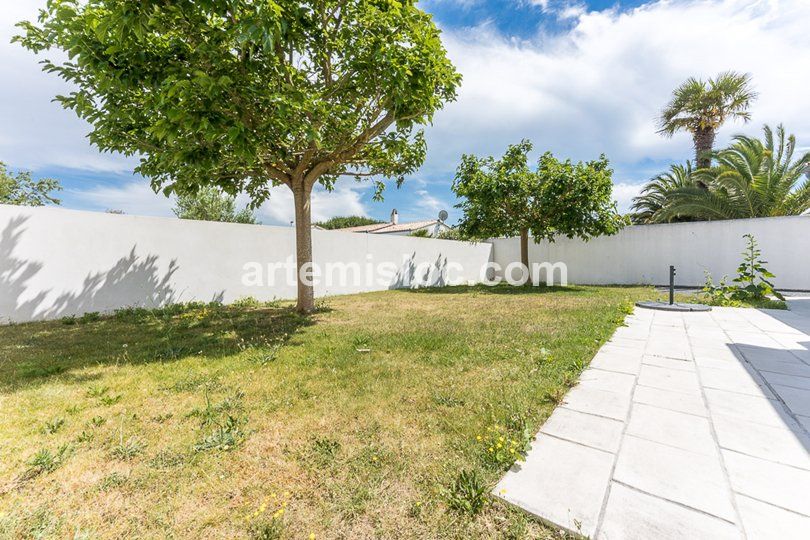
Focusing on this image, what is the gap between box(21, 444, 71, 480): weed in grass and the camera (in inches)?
70.1

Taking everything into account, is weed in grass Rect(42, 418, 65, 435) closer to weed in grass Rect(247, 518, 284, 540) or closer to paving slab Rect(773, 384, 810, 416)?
weed in grass Rect(247, 518, 284, 540)

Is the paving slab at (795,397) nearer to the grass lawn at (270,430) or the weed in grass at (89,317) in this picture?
the grass lawn at (270,430)

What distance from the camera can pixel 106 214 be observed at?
20.0 feet

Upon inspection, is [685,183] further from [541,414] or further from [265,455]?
→ [265,455]

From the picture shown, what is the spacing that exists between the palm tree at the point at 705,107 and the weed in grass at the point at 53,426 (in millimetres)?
19077

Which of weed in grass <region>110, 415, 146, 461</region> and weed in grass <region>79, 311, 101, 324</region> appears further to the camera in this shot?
weed in grass <region>79, 311, 101, 324</region>

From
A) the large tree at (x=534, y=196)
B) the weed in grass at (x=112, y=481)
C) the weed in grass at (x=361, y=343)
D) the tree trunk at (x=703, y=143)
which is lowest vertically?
the weed in grass at (x=112, y=481)

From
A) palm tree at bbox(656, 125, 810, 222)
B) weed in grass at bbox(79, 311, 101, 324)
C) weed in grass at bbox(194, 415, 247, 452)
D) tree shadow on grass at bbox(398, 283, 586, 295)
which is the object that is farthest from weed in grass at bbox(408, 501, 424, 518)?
palm tree at bbox(656, 125, 810, 222)

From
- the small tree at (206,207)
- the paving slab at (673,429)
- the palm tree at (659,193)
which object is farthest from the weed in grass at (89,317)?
the palm tree at (659,193)

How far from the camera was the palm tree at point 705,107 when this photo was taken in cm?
1291

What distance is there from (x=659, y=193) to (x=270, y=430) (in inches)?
756

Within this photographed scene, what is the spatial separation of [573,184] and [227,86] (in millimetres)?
10540

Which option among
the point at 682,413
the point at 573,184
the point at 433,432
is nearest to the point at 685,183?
the point at 573,184

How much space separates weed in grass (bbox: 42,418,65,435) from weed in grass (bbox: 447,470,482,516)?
2.80 metres
